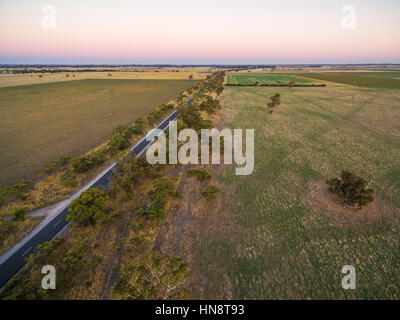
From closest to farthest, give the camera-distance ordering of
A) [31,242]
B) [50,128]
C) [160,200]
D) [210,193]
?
[31,242] → [160,200] → [210,193] → [50,128]

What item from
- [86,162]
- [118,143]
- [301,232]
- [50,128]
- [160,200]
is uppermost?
[50,128]

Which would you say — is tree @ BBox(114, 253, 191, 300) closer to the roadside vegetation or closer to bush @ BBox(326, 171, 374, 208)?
the roadside vegetation

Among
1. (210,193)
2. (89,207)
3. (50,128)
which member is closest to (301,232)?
(210,193)

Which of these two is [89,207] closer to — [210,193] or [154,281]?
[154,281]

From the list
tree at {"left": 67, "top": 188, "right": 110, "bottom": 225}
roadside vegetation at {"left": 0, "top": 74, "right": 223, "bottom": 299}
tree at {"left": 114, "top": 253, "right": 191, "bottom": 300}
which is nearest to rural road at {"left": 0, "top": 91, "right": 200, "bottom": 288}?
roadside vegetation at {"left": 0, "top": 74, "right": 223, "bottom": 299}

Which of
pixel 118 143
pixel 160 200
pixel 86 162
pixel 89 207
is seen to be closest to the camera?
pixel 89 207
